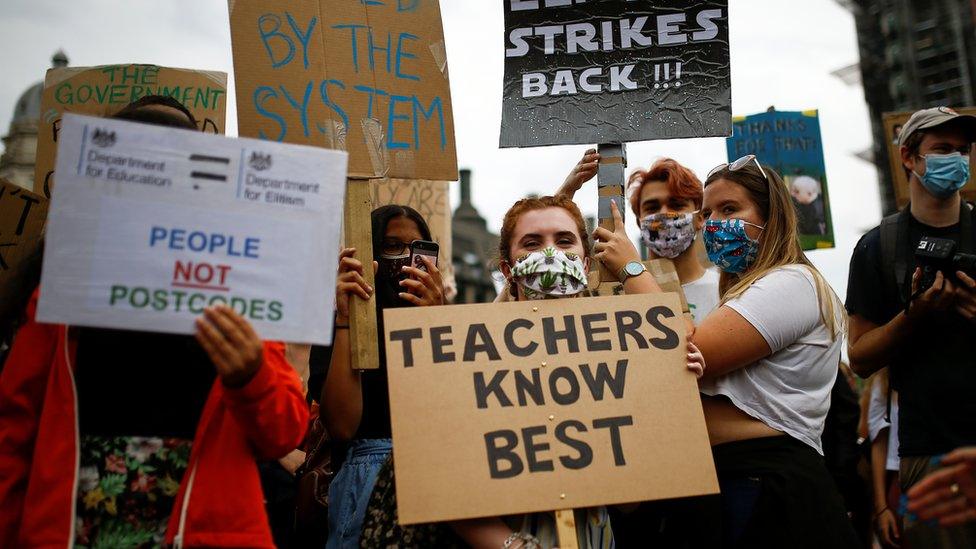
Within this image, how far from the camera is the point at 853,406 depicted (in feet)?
14.0

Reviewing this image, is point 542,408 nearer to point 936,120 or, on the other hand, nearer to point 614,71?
point 614,71

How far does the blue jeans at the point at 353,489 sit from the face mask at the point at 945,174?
8.23 feet

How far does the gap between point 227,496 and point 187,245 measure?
2.08ft

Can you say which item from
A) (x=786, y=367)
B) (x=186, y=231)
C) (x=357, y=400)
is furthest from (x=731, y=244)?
(x=186, y=231)

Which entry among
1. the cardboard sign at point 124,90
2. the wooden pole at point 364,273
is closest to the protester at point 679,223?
the wooden pole at point 364,273

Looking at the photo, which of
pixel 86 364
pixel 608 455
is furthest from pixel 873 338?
pixel 86 364

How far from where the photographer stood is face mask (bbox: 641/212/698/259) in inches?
162

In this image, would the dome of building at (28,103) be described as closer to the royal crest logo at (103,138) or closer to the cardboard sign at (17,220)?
the cardboard sign at (17,220)

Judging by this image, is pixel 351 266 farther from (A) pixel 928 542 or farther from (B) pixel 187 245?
(A) pixel 928 542

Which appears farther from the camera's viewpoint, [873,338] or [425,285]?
[873,338]

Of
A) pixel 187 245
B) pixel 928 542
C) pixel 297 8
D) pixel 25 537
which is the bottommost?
pixel 928 542

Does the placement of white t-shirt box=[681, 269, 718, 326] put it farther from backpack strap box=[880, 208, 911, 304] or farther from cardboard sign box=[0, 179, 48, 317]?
cardboard sign box=[0, 179, 48, 317]

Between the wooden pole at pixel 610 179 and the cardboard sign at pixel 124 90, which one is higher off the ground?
the cardboard sign at pixel 124 90

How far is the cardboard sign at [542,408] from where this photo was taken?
2.52 m
